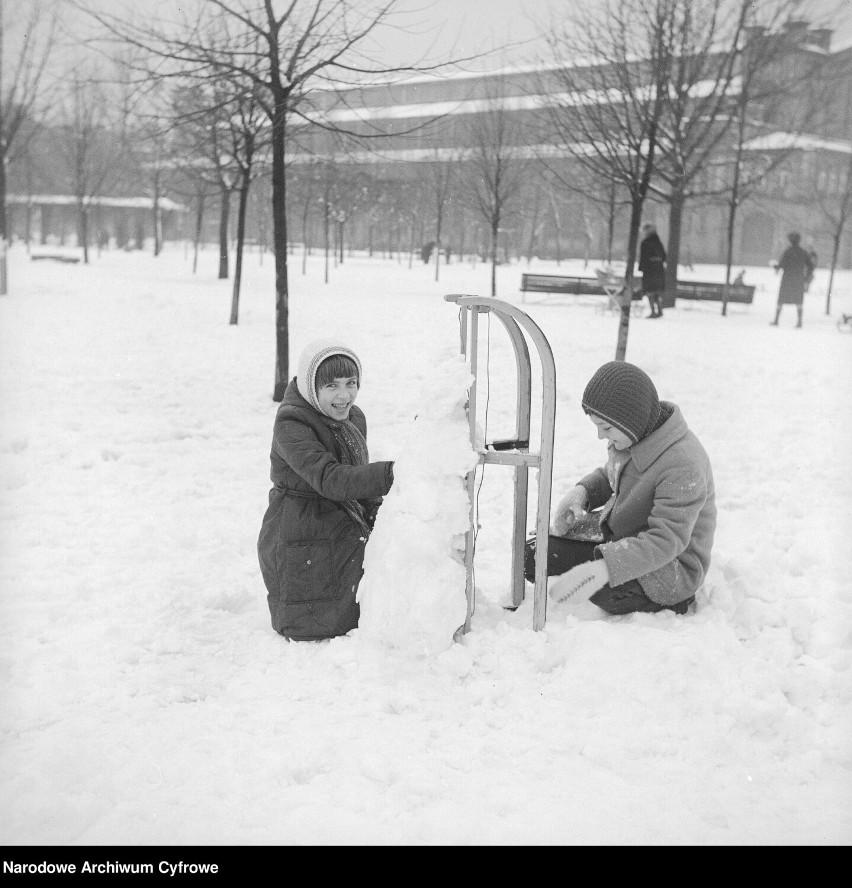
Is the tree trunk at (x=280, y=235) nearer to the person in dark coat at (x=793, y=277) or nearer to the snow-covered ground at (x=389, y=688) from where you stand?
the snow-covered ground at (x=389, y=688)

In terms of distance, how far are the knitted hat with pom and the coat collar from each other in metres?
1.19

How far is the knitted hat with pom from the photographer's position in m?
3.43

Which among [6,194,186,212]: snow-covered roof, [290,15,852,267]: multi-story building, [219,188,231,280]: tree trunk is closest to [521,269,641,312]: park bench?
[290,15,852,267]: multi-story building

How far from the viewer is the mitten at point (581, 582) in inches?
133

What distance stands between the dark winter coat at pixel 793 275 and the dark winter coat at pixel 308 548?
49.1 ft

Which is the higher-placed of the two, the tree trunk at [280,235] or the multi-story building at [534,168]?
the multi-story building at [534,168]

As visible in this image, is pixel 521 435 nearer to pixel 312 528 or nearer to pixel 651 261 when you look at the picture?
pixel 312 528

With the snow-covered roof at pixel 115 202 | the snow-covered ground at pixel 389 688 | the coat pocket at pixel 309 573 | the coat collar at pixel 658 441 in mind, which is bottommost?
the snow-covered ground at pixel 389 688

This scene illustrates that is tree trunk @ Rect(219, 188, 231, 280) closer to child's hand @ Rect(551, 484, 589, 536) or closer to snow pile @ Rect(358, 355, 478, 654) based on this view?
child's hand @ Rect(551, 484, 589, 536)

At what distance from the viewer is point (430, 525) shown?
3102mm

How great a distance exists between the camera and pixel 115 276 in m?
24.0

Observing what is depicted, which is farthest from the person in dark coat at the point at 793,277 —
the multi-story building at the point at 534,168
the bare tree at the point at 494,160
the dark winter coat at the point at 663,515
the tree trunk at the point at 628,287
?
the dark winter coat at the point at 663,515

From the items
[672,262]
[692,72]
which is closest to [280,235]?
[692,72]

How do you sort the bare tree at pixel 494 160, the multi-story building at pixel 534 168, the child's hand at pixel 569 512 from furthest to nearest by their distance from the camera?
the bare tree at pixel 494 160 < the multi-story building at pixel 534 168 < the child's hand at pixel 569 512
